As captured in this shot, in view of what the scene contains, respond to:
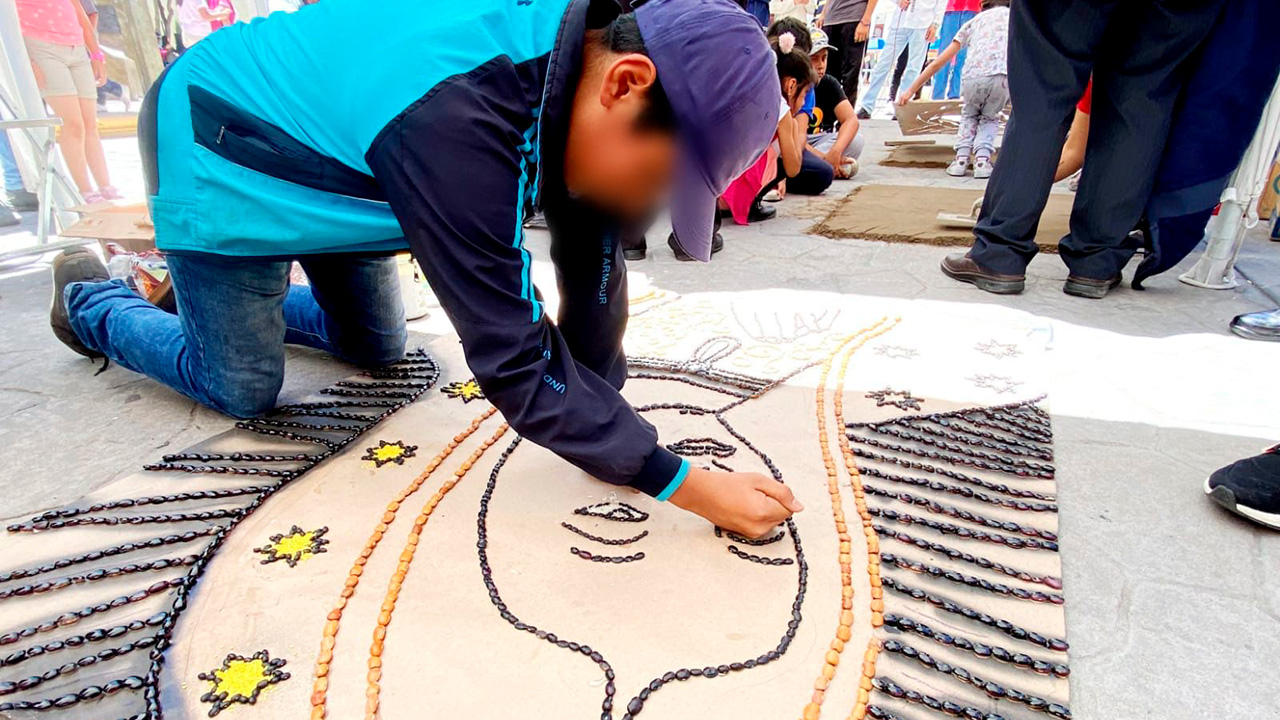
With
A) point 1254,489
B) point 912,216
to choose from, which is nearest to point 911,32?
point 912,216

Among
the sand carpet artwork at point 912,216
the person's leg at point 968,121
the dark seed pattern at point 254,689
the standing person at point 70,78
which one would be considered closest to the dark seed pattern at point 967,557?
the dark seed pattern at point 254,689

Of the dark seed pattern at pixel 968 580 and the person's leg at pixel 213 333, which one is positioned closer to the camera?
the dark seed pattern at pixel 968 580

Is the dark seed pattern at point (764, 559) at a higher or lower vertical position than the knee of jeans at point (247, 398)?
higher

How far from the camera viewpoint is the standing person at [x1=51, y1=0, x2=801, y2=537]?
3.38 feet

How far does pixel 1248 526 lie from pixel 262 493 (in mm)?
2038

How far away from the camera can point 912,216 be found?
4.24 meters

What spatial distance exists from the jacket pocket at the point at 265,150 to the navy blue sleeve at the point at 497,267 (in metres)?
0.29

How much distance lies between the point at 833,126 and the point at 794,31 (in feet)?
7.44

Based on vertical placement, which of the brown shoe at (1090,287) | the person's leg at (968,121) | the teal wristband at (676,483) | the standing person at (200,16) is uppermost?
the standing person at (200,16)

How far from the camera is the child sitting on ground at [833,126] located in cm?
530

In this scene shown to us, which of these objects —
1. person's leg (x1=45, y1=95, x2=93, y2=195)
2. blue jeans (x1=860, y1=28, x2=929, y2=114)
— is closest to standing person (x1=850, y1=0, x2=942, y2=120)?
blue jeans (x1=860, y1=28, x2=929, y2=114)

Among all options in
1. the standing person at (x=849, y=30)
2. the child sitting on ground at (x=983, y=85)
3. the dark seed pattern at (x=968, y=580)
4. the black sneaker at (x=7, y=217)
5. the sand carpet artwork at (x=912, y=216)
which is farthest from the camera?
the standing person at (x=849, y=30)

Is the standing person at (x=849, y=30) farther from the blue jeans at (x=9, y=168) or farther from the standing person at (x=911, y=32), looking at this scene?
the blue jeans at (x=9, y=168)

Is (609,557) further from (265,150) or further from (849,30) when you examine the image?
(849,30)
